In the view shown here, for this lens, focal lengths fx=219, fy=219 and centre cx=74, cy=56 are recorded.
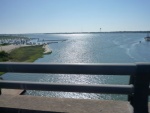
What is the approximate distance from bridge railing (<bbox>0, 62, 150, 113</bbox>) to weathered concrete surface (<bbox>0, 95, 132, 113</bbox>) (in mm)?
292

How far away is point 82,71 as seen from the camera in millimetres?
3166

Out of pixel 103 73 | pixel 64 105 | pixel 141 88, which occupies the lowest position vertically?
pixel 64 105

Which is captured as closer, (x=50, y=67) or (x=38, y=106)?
(x=50, y=67)

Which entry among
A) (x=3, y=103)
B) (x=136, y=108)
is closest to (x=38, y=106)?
(x=3, y=103)

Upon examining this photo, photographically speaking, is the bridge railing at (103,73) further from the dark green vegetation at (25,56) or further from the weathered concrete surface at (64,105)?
the dark green vegetation at (25,56)

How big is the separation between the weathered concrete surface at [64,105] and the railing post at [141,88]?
22cm

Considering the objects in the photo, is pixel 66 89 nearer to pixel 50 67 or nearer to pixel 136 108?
pixel 50 67

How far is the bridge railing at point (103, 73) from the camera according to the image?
301 cm

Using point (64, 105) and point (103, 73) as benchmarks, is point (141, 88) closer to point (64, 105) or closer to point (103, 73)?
point (103, 73)

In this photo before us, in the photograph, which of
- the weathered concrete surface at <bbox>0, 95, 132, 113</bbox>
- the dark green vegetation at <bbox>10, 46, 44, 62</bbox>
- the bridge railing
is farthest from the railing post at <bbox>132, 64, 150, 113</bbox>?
the dark green vegetation at <bbox>10, 46, 44, 62</bbox>

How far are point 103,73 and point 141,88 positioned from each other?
558 mm

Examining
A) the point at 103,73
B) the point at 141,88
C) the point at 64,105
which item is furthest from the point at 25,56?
the point at 141,88

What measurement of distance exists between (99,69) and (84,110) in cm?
75

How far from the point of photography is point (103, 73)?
10.3 feet
